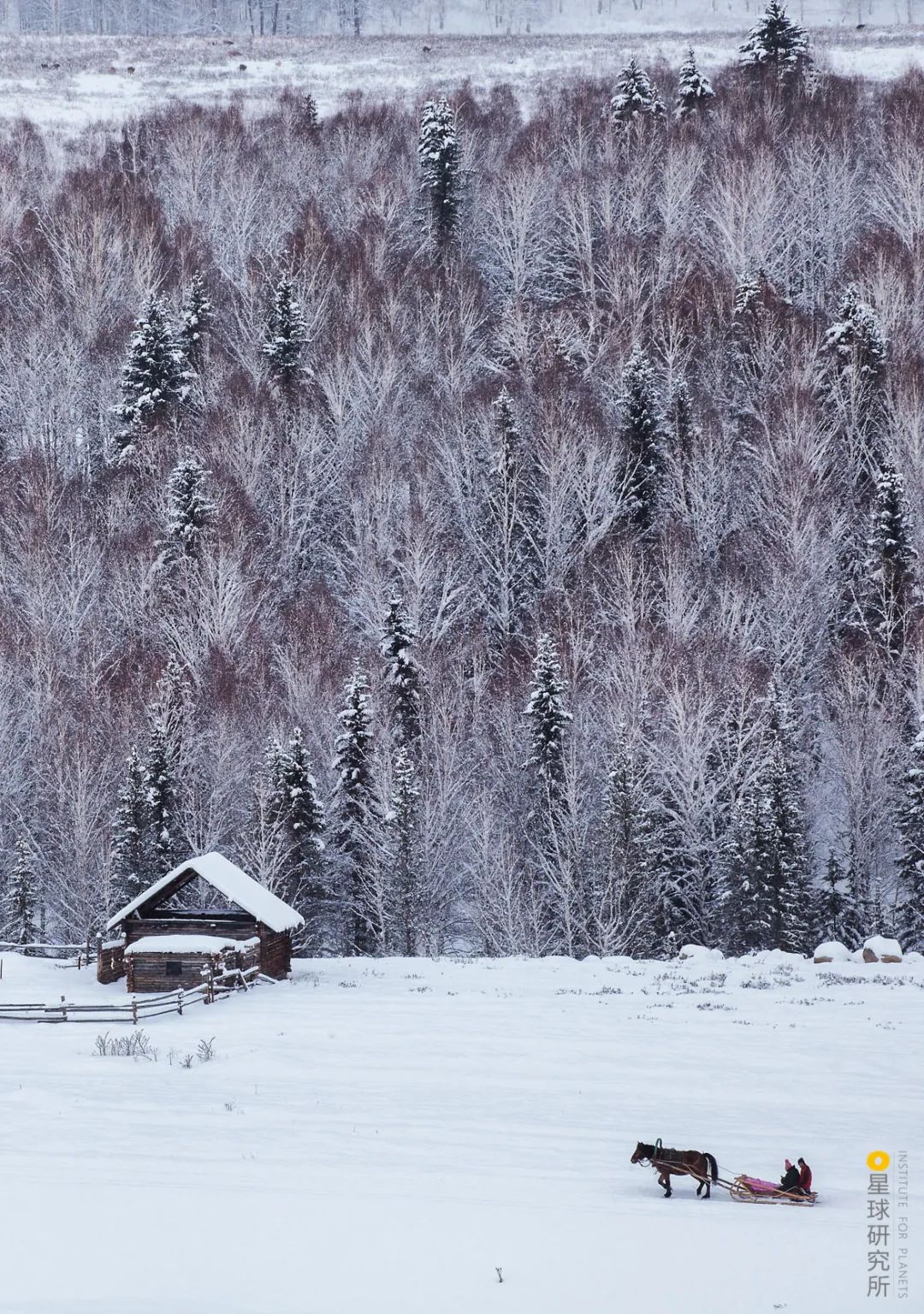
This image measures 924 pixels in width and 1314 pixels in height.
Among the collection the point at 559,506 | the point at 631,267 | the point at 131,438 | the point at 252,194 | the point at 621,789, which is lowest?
the point at 621,789

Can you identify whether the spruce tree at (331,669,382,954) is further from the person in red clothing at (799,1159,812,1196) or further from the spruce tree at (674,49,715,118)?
the spruce tree at (674,49,715,118)

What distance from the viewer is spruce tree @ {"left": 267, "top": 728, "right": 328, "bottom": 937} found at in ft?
116

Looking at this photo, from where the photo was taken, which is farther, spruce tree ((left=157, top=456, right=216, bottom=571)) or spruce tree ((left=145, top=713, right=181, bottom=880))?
spruce tree ((left=157, top=456, right=216, bottom=571))

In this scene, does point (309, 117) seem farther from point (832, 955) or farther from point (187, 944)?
point (832, 955)

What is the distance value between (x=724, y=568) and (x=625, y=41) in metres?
92.3

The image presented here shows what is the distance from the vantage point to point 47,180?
7900 centimetres

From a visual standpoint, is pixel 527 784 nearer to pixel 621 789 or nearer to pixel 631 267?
pixel 621 789

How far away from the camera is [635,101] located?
3019 inches

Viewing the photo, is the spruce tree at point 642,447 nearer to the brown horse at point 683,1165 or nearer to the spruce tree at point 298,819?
the spruce tree at point 298,819

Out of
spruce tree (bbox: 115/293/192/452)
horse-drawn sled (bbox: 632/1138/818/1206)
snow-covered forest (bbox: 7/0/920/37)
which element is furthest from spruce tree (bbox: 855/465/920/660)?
snow-covered forest (bbox: 7/0/920/37)

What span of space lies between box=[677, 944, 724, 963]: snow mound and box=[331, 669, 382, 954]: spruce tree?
39.7 ft

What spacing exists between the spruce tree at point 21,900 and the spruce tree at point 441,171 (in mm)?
47425

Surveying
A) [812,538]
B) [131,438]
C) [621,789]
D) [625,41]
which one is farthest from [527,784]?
[625,41]

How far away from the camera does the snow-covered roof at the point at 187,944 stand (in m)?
25.8
